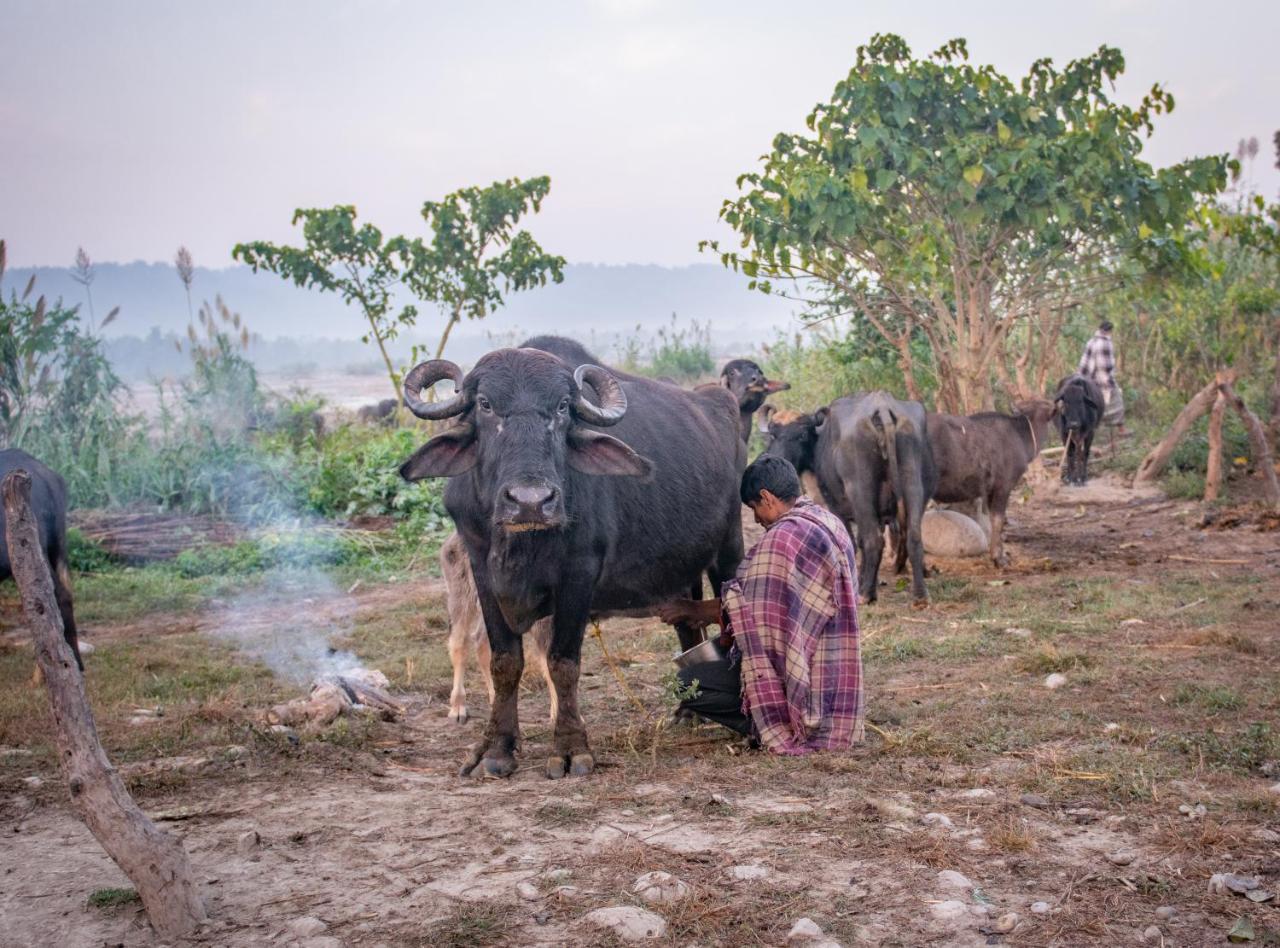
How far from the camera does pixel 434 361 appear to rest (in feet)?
19.8

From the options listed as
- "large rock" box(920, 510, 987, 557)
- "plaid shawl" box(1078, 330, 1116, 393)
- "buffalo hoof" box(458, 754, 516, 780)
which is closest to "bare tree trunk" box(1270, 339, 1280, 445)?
"plaid shawl" box(1078, 330, 1116, 393)

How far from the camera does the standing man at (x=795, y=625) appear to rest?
225 inches

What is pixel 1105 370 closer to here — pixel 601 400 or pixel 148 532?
pixel 148 532

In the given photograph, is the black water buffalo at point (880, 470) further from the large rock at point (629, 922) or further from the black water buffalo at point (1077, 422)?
the large rock at point (629, 922)

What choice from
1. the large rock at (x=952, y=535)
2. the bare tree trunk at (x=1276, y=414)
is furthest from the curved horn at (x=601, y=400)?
the bare tree trunk at (x=1276, y=414)

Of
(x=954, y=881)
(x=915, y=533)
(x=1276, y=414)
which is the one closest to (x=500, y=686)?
(x=954, y=881)

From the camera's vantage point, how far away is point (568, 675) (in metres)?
5.80

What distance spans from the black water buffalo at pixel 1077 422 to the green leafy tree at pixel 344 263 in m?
9.02

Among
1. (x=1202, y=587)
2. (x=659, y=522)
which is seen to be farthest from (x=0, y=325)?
(x=1202, y=587)

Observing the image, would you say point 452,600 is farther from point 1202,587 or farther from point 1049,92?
point 1049,92

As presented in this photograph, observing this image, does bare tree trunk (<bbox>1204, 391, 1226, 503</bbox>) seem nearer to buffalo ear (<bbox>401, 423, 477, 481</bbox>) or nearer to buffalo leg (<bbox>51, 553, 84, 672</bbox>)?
buffalo ear (<bbox>401, 423, 477, 481</bbox>)

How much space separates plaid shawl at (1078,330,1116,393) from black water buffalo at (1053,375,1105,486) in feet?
5.12

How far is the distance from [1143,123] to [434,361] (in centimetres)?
908

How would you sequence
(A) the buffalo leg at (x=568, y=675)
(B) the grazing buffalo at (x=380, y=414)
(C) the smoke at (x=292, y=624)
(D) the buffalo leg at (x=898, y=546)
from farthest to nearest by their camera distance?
(B) the grazing buffalo at (x=380, y=414), (D) the buffalo leg at (x=898, y=546), (C) the smoke at (x=292, y=624), (A) the buffalo leg at (x=568, y=675)
